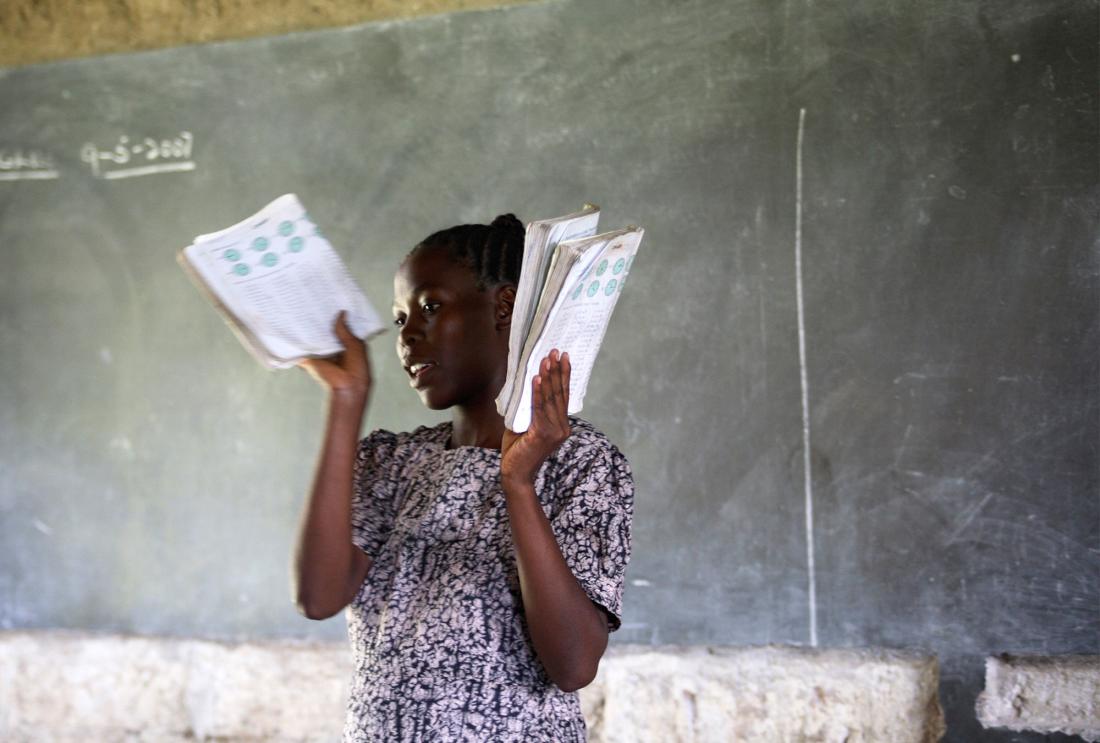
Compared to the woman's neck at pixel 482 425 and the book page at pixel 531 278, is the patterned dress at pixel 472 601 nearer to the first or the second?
the woman's neck at pixel 482 425

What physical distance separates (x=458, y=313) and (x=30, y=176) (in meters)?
2.51

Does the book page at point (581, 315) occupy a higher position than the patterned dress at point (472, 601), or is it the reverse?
the book page at point (581, 315)

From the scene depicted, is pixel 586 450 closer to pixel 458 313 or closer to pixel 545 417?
pixel 545 417

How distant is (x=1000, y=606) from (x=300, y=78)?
236cm

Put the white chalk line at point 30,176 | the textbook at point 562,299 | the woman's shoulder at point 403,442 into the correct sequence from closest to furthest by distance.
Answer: the textbook at point 562,299 < the woman's shoulder at point 403,442 < the white chalk line at point 30,176

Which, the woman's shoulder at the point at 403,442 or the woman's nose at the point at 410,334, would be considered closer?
the woman's nose at the point at 410,334

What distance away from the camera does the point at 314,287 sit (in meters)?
1.52

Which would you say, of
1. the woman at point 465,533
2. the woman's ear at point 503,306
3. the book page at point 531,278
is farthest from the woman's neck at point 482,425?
the book page at point 531,278

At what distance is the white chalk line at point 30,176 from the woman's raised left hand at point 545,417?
2702 mm

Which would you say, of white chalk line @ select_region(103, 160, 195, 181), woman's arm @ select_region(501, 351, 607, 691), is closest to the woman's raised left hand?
woman's arm @ select_region(501, 351, 607, 691)

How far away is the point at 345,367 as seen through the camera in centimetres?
154

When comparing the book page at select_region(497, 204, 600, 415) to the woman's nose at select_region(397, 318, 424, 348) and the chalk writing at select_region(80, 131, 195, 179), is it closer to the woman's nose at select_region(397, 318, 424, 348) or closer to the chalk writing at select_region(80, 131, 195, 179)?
the woman's nose at select_region(397, 318, 424, 348)

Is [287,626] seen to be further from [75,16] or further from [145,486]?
[75,16]

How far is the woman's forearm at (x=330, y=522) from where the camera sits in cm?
151
